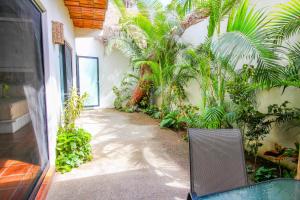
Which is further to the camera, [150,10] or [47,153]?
[150,10]

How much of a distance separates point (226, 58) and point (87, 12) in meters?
3.33

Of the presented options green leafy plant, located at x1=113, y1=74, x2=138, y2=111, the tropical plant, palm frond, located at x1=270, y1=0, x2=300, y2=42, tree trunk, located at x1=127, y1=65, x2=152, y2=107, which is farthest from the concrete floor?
green leafy plant, located at x1=113, y1=74, x2=138, y2=111

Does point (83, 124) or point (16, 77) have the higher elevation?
point (16, 77)

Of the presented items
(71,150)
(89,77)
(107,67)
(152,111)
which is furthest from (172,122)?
(89,77)

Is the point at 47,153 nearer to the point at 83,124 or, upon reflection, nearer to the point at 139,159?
the point at 139,159

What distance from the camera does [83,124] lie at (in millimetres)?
5742

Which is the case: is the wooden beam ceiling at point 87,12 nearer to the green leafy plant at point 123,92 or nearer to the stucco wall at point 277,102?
the stucco wall at point 277,102

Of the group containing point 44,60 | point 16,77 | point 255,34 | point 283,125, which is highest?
point 255,34

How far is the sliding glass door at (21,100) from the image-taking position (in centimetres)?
150

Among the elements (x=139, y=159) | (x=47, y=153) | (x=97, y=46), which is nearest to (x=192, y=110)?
(x=139, y=159)

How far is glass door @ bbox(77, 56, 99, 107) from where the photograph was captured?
8285 millimetres

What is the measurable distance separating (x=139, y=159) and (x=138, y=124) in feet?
8.33

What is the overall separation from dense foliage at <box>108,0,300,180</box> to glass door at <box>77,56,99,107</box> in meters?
1.81

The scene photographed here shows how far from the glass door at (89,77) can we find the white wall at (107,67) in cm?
16
